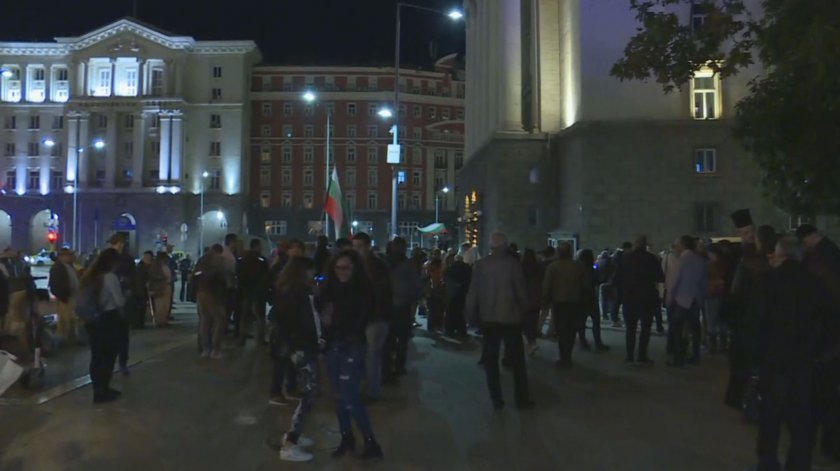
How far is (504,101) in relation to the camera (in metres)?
35.5

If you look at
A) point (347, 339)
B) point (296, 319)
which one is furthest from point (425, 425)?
point (296, 319)

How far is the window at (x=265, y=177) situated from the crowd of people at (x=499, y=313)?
76.3 metres

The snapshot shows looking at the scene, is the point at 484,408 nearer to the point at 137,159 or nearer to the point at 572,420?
the point at 572,420

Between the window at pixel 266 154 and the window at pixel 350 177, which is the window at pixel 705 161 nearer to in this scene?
the window at pixel 350 177

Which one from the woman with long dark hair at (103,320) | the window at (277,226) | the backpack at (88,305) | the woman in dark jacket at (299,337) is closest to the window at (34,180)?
the window at (277,226)

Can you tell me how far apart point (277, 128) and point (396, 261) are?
274ft

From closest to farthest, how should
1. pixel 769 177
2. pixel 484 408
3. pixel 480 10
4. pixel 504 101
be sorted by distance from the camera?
pixel 484 408 < pixel 769 177 < pixel 504 101 < pixel 480 10

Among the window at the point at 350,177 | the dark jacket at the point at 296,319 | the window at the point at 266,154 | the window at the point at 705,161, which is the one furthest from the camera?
the window at the point at 266,154

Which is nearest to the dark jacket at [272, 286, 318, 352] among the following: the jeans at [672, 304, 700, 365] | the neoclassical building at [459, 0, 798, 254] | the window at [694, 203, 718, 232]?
the jeans at [672, 304, 700, 365]

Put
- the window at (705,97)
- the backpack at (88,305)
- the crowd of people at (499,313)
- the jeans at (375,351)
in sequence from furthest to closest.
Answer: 1. the window at (705,97)
2. the jeans at (375,351)
3. the backpack at (88,305)
4. the crowd of people at (499,313)

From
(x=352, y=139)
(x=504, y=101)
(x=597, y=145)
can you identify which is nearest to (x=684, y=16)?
(x=597, y=145)

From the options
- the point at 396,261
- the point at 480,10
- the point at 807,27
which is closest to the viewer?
the point at 807,27

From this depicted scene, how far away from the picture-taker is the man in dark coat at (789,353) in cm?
600

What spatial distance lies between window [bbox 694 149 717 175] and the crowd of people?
1364 cm
